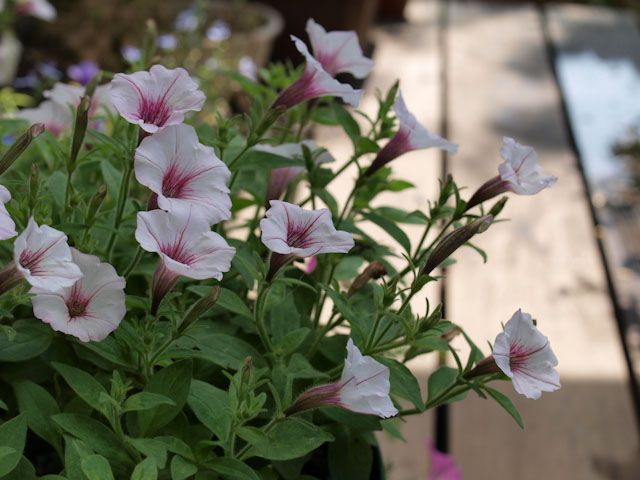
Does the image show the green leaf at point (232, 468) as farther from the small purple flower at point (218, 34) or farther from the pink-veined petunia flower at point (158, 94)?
the small purple flower at point (218, 34)

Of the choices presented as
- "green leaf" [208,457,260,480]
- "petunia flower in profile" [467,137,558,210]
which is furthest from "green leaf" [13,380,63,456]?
"petunia flower in profile" [467,137,558,210]

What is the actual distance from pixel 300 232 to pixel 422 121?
1.38 metres

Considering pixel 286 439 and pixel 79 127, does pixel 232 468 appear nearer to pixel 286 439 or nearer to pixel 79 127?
pixel 286 439

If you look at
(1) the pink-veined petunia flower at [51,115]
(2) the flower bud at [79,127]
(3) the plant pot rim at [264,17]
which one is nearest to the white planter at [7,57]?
(3) the plant pot rim at [264,17]

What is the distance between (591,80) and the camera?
2.31 meters

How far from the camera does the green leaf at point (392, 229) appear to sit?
27.0 inches

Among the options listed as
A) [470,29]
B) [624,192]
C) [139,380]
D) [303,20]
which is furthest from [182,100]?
[303,20]

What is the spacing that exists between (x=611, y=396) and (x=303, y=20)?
5.87 ft

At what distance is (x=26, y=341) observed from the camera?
0.58 m

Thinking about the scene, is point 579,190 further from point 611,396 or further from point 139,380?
point 139,380

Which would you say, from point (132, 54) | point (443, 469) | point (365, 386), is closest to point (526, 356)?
point (365, 386)

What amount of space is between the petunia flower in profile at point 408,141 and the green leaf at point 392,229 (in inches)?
1.3

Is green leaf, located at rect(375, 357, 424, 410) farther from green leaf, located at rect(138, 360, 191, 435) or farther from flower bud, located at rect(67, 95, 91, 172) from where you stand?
flower bud, located at rect(67, 95, 91, 172)

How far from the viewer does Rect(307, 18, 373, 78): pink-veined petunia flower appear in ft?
2.29
